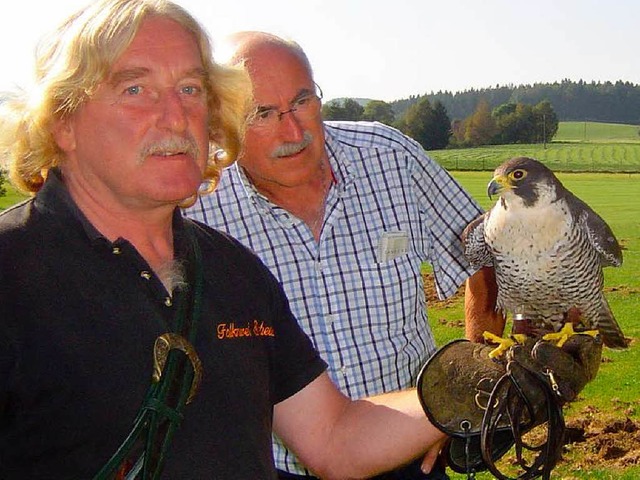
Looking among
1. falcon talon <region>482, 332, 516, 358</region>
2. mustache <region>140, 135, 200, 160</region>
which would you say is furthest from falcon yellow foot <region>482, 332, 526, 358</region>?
mustache <region>140, 135, 200, 160</region>

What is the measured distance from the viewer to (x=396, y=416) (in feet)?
7.81

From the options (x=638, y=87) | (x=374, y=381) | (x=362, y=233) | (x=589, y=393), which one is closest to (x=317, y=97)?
(x=362, y=233)

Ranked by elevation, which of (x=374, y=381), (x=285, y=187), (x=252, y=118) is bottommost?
(x=374, y=381)

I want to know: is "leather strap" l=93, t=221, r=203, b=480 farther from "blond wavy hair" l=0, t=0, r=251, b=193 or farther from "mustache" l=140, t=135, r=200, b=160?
"blond wavy hair" l=0, t=0, r=251, b=193

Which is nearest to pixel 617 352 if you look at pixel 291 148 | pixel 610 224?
pixel 291 148

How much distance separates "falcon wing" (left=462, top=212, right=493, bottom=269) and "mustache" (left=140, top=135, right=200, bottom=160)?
5.27 feet

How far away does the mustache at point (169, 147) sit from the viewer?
1912mm

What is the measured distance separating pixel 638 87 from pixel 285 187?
73562 millimetres

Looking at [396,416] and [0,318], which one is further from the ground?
[0,318]

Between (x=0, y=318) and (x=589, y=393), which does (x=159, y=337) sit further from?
(x=589, y=393)

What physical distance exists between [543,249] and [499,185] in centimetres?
42

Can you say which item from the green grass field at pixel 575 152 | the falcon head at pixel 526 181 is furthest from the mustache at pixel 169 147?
the green grass field at pixel 575 152

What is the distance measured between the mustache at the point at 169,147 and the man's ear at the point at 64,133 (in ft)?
0.68

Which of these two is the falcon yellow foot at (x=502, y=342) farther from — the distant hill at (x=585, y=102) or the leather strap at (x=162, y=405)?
the distant hill at (x=585, y=102)
